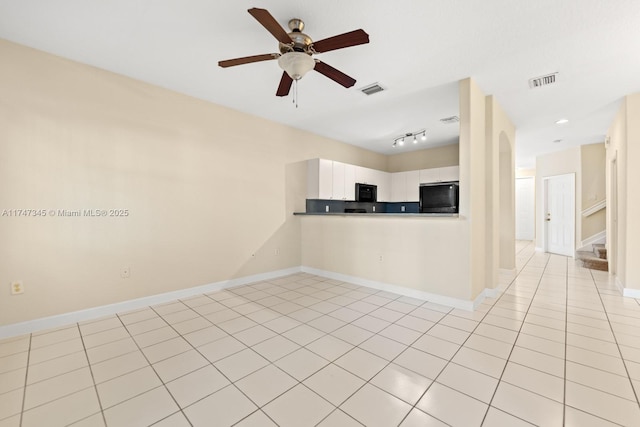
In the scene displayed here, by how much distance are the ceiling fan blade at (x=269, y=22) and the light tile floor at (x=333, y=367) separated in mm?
2461

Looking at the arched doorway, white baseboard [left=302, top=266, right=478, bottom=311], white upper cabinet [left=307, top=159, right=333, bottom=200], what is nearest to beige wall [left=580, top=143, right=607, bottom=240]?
the arched doorway

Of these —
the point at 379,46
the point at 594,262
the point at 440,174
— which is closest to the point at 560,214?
the point at 594,262

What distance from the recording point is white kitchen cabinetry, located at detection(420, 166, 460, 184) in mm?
5629

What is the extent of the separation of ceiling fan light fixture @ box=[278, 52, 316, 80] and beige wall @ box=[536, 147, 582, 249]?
757 cm

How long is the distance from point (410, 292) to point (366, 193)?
2947 mm

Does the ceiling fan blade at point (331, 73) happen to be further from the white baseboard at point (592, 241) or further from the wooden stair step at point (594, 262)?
the white baseboard at point (592, 241)

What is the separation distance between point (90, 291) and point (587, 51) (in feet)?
18.6

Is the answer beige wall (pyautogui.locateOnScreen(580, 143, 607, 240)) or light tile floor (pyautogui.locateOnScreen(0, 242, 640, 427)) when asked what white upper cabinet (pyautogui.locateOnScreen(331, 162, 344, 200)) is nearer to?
light tile floor (pyautogui.locateOnScreen(0, 242, 640, 427))

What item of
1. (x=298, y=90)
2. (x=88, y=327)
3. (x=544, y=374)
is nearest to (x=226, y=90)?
(x=298, y=90)

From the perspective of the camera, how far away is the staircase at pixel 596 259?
5094 mm

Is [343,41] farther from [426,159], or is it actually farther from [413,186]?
[426,159]

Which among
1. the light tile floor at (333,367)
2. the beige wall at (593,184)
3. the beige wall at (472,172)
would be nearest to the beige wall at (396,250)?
the beige wall at (472,172)

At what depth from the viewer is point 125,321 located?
2826mm

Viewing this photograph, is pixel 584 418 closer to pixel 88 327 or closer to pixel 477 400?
pixel 477 400
